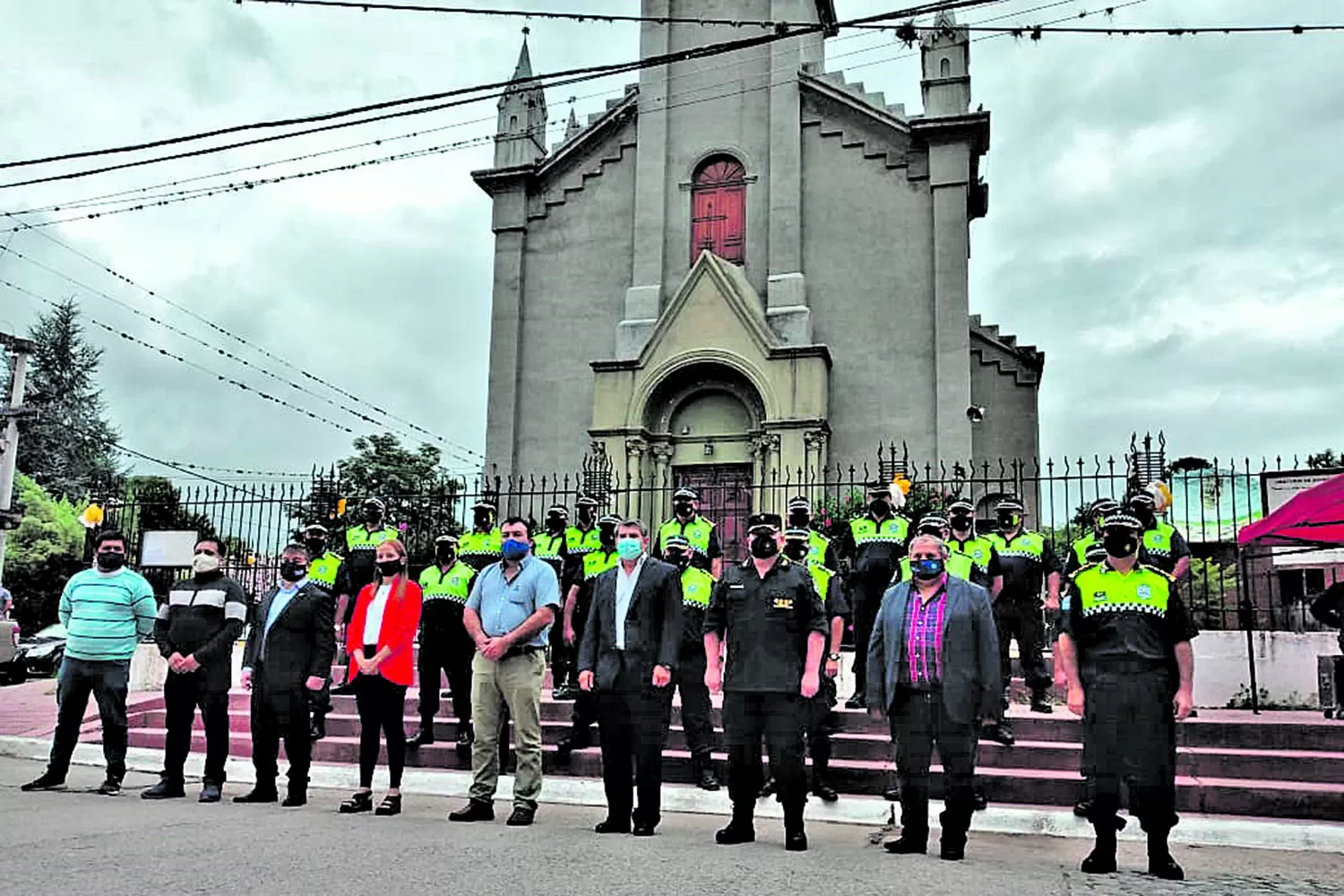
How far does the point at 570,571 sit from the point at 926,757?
17.0ft

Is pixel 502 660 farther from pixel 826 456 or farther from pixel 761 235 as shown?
pixel 761 235

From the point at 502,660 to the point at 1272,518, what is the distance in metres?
8.24

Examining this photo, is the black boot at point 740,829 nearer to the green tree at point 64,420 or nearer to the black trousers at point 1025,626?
the black trousers at point 1025,626

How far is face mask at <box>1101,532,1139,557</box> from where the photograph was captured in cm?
647

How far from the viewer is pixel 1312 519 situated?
11.0 m

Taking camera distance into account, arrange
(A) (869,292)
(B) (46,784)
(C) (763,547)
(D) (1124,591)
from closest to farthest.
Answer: (D) (1124,591) → (C) (763,547) → (B) (46,784) → (A) (869,292)

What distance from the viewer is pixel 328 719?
10938mm

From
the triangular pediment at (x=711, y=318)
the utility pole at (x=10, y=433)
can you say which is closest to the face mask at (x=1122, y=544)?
the triangular pediment at (x=711, y=318)

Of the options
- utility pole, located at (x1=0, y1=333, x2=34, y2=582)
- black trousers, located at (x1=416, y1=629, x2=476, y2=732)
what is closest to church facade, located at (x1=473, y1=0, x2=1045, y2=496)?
utility pole, located at (x1=0, y1=333, x2=34, y2=582)

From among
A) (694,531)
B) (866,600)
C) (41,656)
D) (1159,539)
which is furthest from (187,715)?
(41,656)

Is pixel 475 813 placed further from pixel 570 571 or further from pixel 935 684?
pixel 570 571

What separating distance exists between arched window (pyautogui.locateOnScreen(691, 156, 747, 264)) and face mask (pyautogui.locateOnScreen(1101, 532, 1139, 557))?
654 inches

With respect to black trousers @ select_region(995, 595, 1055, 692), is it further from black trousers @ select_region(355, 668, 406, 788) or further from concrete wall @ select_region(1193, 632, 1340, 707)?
black trousers @ select_region(355, 668, 406, 788)

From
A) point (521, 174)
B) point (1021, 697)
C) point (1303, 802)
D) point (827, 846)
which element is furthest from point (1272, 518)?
point (521, 174)
